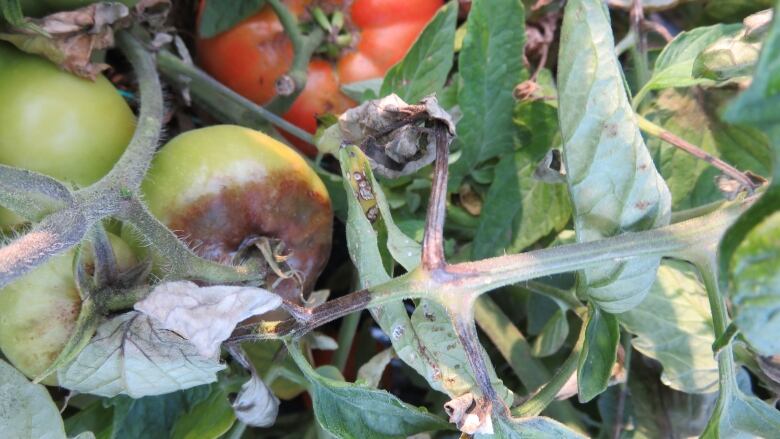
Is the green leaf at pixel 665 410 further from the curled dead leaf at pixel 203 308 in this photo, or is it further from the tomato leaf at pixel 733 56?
the curled dead leaf at pixel 203 308

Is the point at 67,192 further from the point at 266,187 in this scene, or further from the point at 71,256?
the point at 266,187

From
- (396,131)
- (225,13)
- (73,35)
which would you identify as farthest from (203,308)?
(225,13)

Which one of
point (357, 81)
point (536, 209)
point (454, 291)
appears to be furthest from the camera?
point (357, 81)

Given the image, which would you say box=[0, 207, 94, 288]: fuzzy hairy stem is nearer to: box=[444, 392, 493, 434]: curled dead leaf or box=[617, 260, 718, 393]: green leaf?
box=[444, 392, 493, 434]: curled dead leaf

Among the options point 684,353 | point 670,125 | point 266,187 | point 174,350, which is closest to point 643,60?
point 670,125

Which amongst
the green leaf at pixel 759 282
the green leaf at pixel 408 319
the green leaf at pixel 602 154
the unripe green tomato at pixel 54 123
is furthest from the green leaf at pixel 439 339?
the unripe green tomato at pixel 54 123

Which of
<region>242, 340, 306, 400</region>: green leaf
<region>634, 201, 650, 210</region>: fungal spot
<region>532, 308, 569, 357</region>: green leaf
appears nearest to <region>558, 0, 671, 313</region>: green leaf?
<region>634, 201, 650, 210</region>: fungal spot
